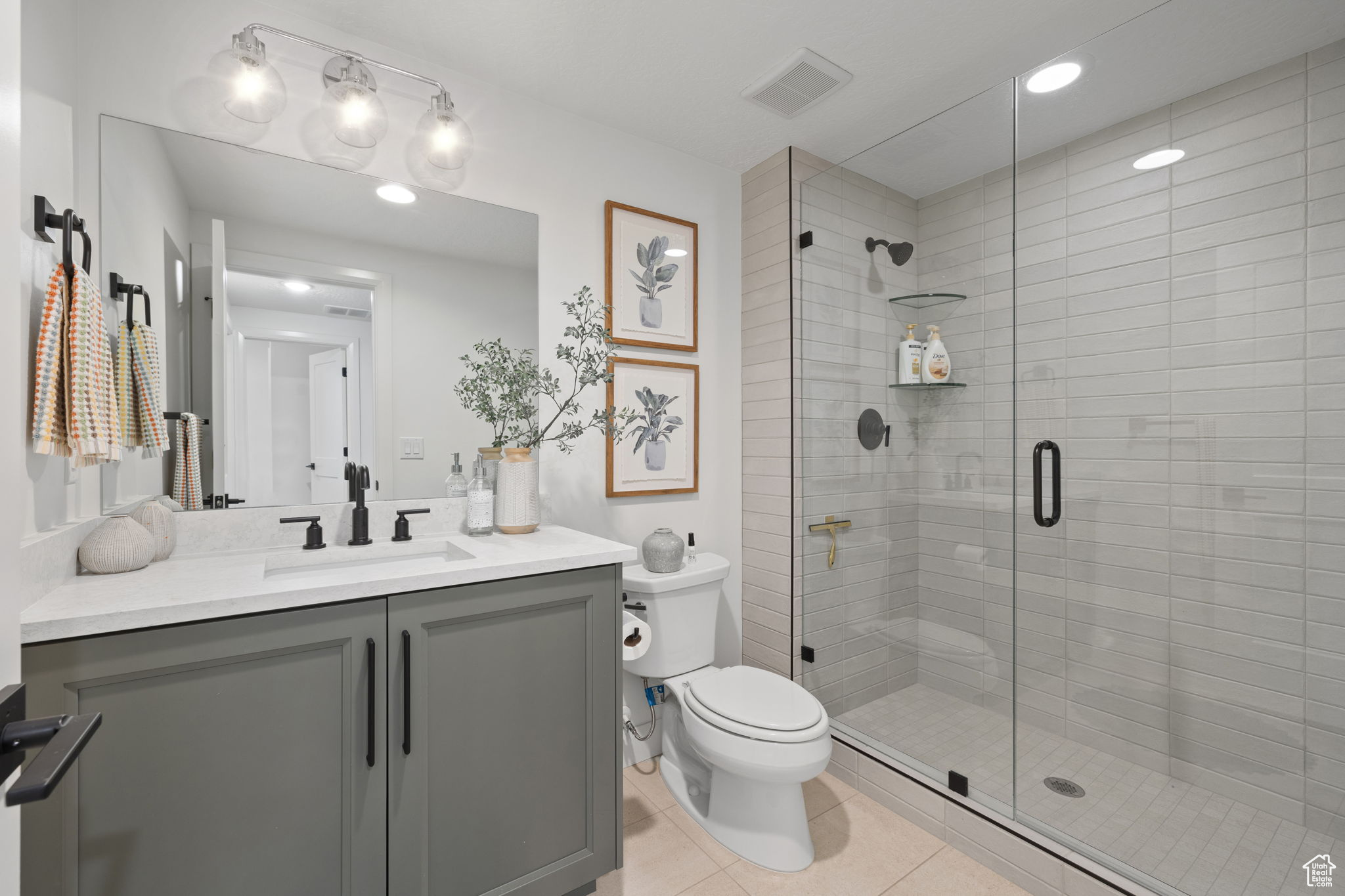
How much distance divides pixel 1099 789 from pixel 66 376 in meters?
2.67

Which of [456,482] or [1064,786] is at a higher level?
[456,482]

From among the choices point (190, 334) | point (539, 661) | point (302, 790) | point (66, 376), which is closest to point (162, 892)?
point (302, 790)

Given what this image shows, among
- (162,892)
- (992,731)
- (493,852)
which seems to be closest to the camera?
(162,892)

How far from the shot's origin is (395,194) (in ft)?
5.82

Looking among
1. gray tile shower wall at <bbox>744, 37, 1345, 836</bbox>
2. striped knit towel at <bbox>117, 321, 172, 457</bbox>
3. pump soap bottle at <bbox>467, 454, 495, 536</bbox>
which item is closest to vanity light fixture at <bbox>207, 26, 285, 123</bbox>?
striped knit towel at <bbox>117, 321, 172, 457</bbox>

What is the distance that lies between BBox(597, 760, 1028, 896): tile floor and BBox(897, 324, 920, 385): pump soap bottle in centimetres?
149

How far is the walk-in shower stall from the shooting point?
53.8 inches

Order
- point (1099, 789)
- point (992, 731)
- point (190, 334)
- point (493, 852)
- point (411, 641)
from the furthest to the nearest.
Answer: point (992, 731) → point (1099, 789) → point (190, 334) → point (493, 852) → point (411, 641)

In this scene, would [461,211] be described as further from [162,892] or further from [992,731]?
[992,731]

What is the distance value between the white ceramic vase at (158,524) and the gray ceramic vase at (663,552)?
1.30m

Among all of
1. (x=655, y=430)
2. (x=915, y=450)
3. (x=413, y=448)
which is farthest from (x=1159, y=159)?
(x=413, y=448)

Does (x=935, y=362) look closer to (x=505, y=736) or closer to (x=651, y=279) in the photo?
(x=651, y=279)

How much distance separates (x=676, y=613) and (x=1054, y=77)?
6.62 feet

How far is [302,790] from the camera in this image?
1.11m
